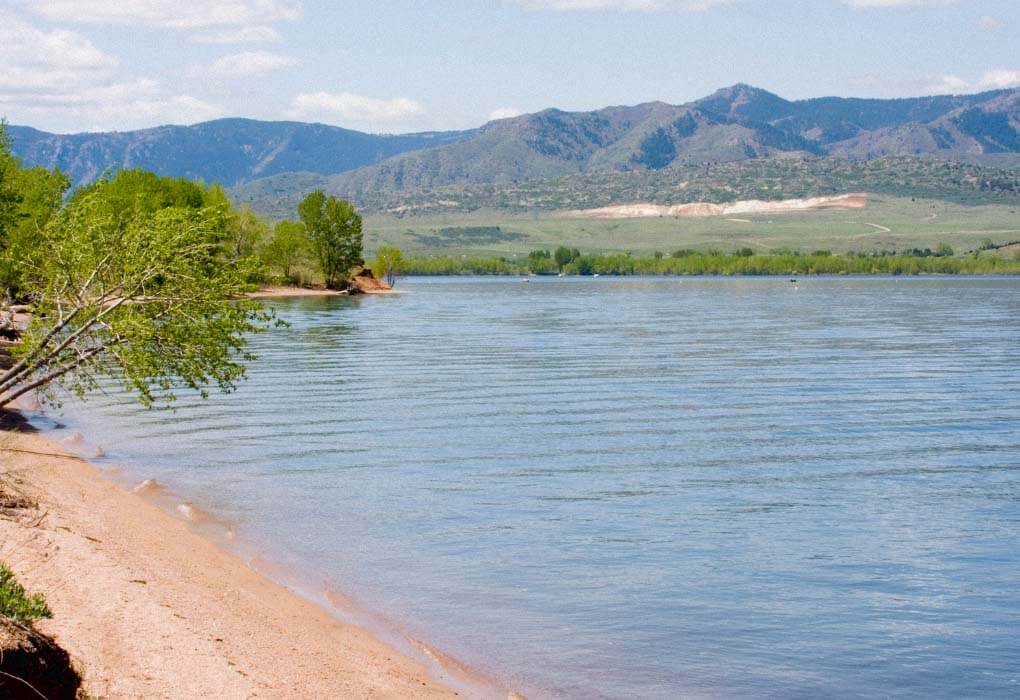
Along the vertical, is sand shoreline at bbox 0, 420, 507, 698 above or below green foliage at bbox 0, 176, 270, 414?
below

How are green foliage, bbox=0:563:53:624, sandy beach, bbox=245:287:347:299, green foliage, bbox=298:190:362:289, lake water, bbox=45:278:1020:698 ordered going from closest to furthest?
green foliage, bbox=0:563:53:624 < lake water, bbox=45:278:1020:698 < sandy beach, bbox=245:287:347:299 < green foliage, bbox=298:190:362:289

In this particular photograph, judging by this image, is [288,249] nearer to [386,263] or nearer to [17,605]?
[386,263]

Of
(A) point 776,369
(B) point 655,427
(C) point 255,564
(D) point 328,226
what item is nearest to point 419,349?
(A) point 776,369

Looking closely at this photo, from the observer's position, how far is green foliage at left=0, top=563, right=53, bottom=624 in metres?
11.1

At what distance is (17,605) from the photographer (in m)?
11.2

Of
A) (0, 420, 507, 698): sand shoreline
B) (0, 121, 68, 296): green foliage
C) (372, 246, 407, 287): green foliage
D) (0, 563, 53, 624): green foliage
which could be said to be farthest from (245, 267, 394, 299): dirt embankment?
(0, 563, 53, 624): green foliage

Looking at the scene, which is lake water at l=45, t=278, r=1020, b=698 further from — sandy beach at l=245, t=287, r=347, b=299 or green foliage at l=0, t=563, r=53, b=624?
sandy beach at l=245, t=287, r=347, b=299

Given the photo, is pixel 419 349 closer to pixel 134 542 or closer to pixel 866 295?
pixel 134 542

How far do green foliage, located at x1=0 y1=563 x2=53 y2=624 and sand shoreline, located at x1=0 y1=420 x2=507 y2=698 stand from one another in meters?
0.92

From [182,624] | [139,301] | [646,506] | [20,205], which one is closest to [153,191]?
[20,205]

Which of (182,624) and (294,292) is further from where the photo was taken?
(294,292)

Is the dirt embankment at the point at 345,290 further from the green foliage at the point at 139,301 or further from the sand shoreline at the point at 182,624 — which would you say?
the sand shoreline at the point at 182,624

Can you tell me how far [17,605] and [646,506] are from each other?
54.5ft

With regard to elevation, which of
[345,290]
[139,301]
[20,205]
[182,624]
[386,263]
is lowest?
[345,290]
